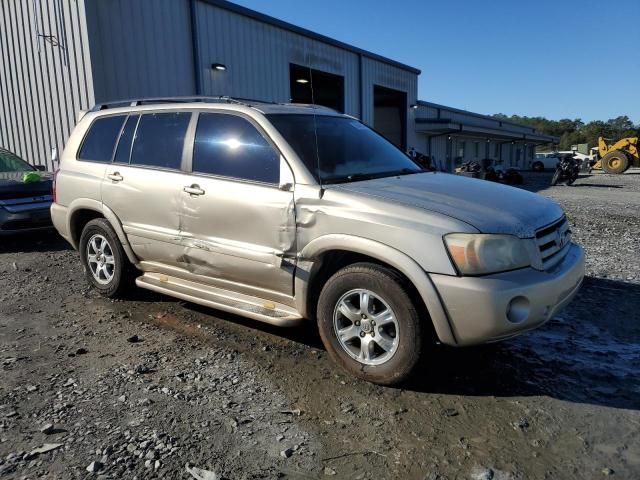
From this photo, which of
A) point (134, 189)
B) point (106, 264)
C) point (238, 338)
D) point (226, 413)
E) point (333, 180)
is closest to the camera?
point (226, 413)

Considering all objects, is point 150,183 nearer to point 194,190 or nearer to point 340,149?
point 194,190

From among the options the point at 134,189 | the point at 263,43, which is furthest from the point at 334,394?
the point at 263,43

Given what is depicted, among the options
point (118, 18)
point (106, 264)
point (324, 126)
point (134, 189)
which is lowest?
point (106, 264)

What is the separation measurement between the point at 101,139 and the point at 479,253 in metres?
3.96

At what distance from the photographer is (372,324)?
3.22 metres

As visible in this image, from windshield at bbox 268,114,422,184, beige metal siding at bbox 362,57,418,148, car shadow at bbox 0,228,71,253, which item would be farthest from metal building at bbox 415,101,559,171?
windshield at bbox 268,114,422,184

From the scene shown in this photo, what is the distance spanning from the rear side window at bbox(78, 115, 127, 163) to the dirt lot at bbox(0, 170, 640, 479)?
1.59 m

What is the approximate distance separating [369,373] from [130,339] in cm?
207

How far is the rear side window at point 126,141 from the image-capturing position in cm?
475

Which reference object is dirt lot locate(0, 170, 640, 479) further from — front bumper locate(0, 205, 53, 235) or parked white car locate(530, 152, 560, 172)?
parked white car locate(530, 152, 560, 172)

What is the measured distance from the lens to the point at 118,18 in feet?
33.8

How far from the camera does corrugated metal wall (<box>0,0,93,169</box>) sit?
33.6ft

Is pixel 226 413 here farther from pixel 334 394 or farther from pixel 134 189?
pixel 134 189

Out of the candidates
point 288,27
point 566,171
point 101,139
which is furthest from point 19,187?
point 566,171
